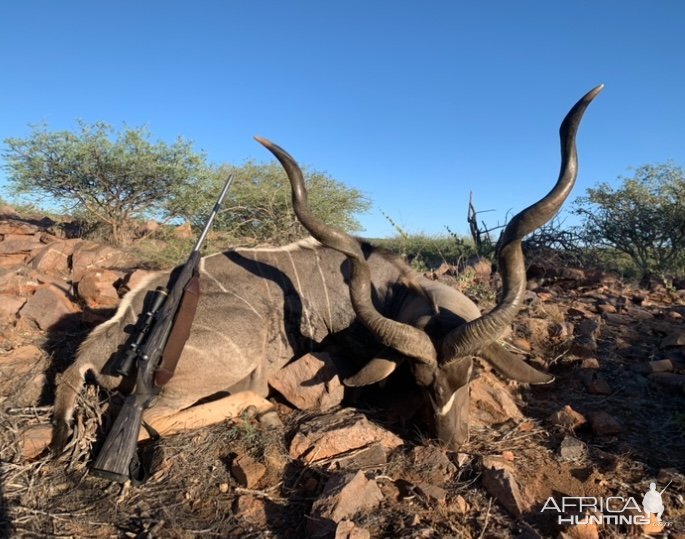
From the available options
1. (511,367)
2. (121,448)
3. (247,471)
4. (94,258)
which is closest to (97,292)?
(94,258)

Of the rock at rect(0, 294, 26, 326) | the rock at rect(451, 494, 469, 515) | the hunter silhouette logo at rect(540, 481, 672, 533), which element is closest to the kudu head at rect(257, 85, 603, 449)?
the rock at rect(451, 494, 469, 515)

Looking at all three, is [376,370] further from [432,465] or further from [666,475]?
[666,475]

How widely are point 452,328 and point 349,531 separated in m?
1.49

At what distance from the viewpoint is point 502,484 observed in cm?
241

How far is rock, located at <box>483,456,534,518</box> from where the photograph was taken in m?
2.34

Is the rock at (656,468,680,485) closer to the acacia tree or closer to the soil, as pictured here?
the soil

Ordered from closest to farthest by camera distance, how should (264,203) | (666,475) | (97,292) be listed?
(666,475), (97,292), (264,203)

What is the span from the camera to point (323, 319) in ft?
12.8

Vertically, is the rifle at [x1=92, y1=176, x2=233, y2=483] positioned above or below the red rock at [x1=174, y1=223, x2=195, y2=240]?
below

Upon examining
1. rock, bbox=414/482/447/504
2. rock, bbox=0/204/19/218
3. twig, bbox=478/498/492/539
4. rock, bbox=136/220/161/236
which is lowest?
twig, bbox=478/498/492/539

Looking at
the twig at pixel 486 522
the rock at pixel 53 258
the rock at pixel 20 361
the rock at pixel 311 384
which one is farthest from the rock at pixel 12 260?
the twig at pixel 486 522

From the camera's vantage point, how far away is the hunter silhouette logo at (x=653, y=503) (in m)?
2.33

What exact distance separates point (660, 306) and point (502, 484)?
3682mm
